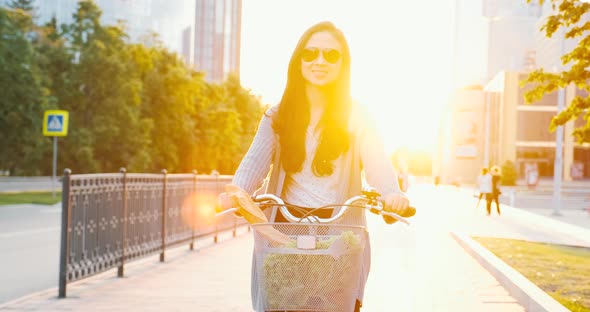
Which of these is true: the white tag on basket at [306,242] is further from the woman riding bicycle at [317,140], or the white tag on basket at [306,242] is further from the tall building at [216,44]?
the tall building at [216,44]

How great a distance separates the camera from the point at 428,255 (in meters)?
13.0

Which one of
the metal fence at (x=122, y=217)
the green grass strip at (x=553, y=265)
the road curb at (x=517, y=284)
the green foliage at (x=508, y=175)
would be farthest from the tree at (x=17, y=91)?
the green foliage at (x=508, y=175)

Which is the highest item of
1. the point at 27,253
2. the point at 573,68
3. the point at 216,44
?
the point at 216,44

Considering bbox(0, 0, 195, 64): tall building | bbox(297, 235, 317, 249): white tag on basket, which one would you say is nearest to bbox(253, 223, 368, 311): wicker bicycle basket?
bbox(297, 235, 317, 249): white tag on basket

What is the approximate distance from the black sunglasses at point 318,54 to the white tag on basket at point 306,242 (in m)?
1.07

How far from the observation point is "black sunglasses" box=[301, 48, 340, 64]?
3.61 metres

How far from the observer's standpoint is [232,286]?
8.84 m

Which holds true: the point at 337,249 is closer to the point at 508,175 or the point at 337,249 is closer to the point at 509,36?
the point at 508,175

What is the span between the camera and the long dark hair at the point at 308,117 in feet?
11.4

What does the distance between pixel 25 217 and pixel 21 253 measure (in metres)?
8.94

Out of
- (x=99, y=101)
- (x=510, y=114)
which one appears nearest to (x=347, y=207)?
(x=99, y=101)

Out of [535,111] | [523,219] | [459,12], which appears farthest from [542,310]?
[459,12]

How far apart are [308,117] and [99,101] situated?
125 ft

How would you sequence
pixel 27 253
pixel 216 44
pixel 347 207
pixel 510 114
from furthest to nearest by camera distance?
pixel 216 44 → pixel 510 114 → pixel 27 253 → pixel 347 207
